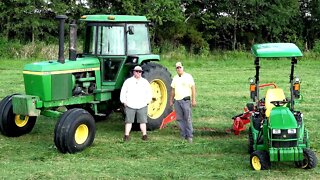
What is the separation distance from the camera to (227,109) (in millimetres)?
12594

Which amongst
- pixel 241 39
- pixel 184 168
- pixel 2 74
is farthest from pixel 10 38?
pixel 184 168

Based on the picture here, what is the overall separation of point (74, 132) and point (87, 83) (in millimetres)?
1590

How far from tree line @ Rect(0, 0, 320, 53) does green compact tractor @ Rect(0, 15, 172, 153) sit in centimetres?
2044

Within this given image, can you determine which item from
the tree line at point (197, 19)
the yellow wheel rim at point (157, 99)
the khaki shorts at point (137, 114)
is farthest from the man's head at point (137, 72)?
the tree line at point (197, 19)

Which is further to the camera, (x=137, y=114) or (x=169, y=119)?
(x=169, y=119)

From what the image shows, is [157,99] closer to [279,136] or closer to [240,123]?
[240,123]

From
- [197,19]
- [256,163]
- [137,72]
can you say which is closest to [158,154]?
[256,163]

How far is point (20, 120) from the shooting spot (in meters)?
9.99

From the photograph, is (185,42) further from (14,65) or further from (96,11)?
(14,65)

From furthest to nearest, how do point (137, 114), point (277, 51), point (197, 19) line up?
1. point (197, 19)
2. point (137, 114)
3. point (277, 51)

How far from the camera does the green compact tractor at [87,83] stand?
8.98 metres

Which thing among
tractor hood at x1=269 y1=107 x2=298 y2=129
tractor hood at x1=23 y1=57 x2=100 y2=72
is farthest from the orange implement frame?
tractor hood at x1=269 y1=107 x2=298 y2=129

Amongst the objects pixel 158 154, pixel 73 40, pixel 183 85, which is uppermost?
pixel 73 40

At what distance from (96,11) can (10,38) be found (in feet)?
16.3
